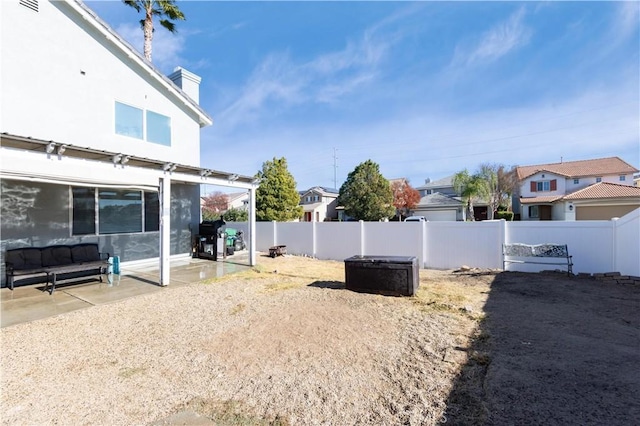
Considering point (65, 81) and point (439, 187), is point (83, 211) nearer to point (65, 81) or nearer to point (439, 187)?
point (65, 81)

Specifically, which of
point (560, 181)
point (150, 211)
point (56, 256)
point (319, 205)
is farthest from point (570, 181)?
point (56, 256)

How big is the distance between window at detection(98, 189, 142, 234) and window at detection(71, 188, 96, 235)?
0.19m

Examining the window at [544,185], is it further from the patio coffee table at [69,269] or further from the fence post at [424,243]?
the patio coffee table at [69,269]

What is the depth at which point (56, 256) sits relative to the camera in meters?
8.11

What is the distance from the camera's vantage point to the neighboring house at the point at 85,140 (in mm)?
7246

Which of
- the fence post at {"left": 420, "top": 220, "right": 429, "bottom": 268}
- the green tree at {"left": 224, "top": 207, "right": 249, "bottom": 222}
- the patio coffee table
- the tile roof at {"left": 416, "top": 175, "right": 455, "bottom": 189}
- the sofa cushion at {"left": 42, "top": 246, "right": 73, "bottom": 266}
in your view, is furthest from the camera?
the tile roof at {"left": 416, "top": 175, "right": 455, "bottom": 189}

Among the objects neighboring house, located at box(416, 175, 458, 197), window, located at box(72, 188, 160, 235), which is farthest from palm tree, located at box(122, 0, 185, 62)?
neighboring house, located at box(416, 175, 458, 197)

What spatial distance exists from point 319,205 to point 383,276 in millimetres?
32562

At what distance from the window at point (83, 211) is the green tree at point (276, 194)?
14200mm

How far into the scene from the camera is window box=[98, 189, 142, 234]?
9711 mm

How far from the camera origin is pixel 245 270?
10211mm

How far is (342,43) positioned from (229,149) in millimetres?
13184

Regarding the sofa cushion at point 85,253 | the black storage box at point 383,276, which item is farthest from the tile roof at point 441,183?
the sofa cushion at point 85,253

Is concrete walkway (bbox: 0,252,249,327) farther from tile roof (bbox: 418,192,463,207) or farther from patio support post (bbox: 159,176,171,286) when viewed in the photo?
tile roof (bbox: 418,192,463,207)
